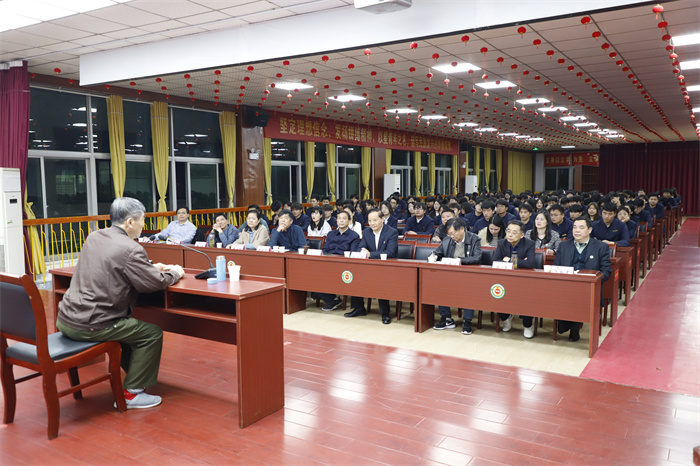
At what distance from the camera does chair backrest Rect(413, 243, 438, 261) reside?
550 centimetres

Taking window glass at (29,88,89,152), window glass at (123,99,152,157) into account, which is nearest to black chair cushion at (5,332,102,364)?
window glass at (29,88,89,152)

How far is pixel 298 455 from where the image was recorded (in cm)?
261

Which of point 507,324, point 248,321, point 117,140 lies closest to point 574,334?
point 507,324

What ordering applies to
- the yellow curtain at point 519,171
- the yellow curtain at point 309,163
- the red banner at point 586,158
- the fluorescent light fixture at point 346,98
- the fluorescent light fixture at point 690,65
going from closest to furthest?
the fluorescent light fixture at point 690,65 → the fluorescent light fixture at point 346,98 → the yellow curtain at point 309,163 → the yellow curtain at point 519,171 → the red banner at point 586,158

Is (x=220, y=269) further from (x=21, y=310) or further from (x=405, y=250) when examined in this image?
(x=405, y=250)

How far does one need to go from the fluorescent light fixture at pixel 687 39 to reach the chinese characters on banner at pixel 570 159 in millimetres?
21744

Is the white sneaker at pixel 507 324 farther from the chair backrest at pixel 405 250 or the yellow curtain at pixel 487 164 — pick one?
the yellow curtain at pixel 487 164

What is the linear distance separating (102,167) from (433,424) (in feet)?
26.1

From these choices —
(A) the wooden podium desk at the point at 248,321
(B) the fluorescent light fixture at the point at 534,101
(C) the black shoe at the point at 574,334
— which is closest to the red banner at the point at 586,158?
(B) the fluorescent light fixture at the point at 534,101

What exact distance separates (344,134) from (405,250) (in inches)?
350

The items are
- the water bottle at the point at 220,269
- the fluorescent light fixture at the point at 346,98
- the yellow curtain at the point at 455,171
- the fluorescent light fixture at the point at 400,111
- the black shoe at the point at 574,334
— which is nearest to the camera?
the water bottle at the point at 220,269

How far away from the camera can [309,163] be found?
1329cm

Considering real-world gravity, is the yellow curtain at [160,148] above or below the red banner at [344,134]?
below

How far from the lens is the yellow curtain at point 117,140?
8.65m
